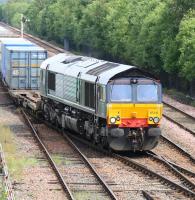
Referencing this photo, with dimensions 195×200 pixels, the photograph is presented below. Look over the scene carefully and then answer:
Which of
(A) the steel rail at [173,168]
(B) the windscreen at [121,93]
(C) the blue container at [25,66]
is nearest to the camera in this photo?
(A) the steel rail at [173,168]

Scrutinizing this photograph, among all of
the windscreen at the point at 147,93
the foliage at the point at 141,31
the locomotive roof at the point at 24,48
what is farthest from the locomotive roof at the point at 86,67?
the foliage at the point at 141,31

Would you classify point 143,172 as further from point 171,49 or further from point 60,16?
point 60,16

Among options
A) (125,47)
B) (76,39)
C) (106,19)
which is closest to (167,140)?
(125,47)

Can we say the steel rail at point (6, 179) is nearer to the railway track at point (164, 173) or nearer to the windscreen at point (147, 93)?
the railway track at point (164, 173)

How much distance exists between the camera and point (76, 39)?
80812 mm

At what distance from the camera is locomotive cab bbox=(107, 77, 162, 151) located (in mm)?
23594

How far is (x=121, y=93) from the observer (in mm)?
23844

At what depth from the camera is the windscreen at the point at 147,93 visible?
24.0m

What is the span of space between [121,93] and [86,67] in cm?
363

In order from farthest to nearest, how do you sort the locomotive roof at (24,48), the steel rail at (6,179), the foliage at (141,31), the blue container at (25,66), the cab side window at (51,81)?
the foliage at (141,31), the locomotive roof at (24,48), the blue container at (25,66), the cab side window at (51,81), the steel rail at (6,179)

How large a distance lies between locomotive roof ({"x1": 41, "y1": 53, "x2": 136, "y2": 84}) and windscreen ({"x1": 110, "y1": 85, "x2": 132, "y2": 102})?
408 millimetres

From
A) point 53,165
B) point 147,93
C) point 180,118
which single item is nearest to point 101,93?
point 147,93

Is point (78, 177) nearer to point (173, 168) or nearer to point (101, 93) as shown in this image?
point (173, 168)

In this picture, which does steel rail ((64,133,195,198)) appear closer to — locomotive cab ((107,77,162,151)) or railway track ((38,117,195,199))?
railway track ((38,117,195,199))
